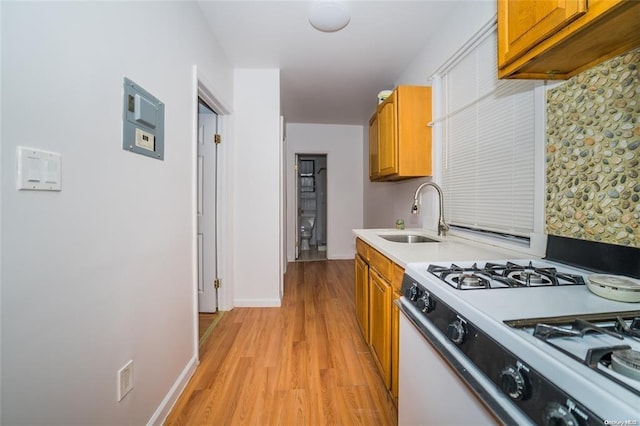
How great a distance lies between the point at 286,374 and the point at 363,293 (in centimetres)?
77

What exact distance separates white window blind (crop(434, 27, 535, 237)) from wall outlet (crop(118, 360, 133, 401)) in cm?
194

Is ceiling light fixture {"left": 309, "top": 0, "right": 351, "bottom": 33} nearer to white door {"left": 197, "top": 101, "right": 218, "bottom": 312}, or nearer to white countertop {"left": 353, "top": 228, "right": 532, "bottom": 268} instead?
white door {"left": 197, "top": 101, "right": 218, "bottom": 312}

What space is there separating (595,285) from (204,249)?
2.74m

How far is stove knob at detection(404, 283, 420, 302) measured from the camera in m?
0.99

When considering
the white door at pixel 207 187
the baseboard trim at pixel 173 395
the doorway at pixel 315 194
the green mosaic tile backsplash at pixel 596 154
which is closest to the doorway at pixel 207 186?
the white door at pixel 207 187

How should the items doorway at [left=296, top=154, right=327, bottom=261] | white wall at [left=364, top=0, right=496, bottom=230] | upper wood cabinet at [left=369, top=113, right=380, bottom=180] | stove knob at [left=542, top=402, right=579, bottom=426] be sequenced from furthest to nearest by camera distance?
1. doorway at [left=296, top=154, right=327, bottom=261]
2. upper wood cabinet at [left=369, top=113, right=380, bottom=180]
3. white wall at [left=364, top=0, right=496, bottom=230]
4. stove knob at [left=542, top=402, right=579, bottom=426]

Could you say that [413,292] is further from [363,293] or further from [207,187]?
[207,187]

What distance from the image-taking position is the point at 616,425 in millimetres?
362

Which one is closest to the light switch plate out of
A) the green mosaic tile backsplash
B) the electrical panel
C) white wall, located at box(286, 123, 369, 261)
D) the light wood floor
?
the electrical panel

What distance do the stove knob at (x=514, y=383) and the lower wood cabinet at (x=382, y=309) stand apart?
2.41 ft

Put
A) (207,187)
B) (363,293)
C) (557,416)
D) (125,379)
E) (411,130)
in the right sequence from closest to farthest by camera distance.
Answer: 1. (557,416)
2. (125,379)
3. (363,293)
4. (411,130)
5. (207,187)

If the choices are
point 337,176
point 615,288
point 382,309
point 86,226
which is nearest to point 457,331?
point 615,288

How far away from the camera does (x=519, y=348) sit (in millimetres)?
521

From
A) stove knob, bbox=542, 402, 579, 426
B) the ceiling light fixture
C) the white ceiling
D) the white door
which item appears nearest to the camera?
stove knob, bbox=542, 402, 579, 426
